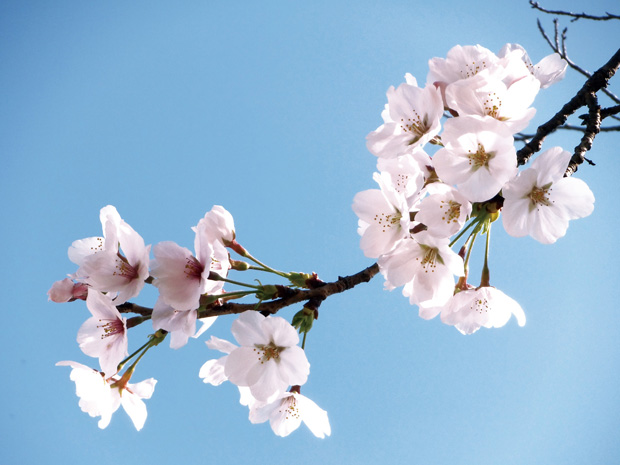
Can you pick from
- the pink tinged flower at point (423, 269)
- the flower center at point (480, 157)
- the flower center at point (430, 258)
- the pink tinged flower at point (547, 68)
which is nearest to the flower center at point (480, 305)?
the pink tinged flower at point (423, 269)

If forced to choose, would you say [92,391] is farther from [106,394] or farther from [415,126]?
[415,126]

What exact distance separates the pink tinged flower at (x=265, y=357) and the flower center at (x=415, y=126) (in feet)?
2.28

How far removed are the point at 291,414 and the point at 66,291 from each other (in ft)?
2.84

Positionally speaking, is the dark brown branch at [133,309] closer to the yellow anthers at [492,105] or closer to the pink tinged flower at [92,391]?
the pink tinged flower at [92,391]

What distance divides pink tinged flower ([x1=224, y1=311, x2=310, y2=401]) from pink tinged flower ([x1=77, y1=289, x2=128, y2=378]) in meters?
0.32

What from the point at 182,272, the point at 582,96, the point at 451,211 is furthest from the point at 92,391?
the point at 582,96

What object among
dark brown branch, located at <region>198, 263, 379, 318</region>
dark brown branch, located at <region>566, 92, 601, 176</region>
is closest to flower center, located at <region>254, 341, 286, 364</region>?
dark brown branch, located at <region>198, 263, 379, 318</region>

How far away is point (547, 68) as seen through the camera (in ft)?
5.77

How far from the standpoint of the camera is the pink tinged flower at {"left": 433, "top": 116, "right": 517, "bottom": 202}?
3.89ft

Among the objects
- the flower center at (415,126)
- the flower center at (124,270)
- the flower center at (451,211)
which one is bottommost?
the flower center at (451,211)

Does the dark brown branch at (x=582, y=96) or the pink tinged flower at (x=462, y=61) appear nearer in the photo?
the pink tinged flower at (x=462, y=61)

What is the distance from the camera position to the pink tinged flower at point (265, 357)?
1.36 m

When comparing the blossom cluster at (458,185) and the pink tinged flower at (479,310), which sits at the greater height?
Answer: the blossom cluster at (458,185)

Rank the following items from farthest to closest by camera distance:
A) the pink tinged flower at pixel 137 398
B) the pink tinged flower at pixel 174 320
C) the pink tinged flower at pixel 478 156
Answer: the pink tinged flower at pixel 137 398 → the pink tinged flower at pixel 174 320 → the pink tinged flower at pixel 478 156
